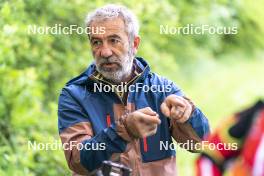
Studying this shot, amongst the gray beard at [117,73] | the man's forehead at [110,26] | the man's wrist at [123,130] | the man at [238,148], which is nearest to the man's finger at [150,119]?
the man's wrist at [123,130]

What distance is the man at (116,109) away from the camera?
13.0 feet

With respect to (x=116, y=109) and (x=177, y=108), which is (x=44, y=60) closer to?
(x=116, y=109)

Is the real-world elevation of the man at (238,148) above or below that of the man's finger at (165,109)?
below

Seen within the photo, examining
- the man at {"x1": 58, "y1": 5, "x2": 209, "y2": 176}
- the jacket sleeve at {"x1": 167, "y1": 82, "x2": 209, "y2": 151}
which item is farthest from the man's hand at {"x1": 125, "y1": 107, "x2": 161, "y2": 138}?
the jacket sleeve at {"x1": 167, "y1": 82, "x2": 209, "y2": 151}

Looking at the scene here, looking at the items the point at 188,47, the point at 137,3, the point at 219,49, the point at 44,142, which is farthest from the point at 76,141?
the point at 219,49

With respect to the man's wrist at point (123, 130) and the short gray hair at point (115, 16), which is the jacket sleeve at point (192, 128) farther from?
the short gray hair at point (115, 16)

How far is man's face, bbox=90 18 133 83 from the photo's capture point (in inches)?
168

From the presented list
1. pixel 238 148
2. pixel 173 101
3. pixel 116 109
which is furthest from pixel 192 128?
pixel 238 148

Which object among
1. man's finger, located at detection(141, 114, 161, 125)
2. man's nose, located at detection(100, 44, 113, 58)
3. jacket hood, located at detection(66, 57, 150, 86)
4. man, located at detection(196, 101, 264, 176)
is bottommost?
man, located at detection(196, 101, 264, 176)

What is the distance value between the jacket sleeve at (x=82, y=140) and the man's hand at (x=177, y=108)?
28 centimetres

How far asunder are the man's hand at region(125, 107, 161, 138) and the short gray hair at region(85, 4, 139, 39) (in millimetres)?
724

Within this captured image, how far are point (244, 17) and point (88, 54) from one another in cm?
644

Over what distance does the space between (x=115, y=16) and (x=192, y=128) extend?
70 centimetres

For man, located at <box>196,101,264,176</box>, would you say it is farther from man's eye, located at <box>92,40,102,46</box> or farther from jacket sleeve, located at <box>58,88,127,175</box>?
man's eye, located at <box>92,40,102,46</box>
